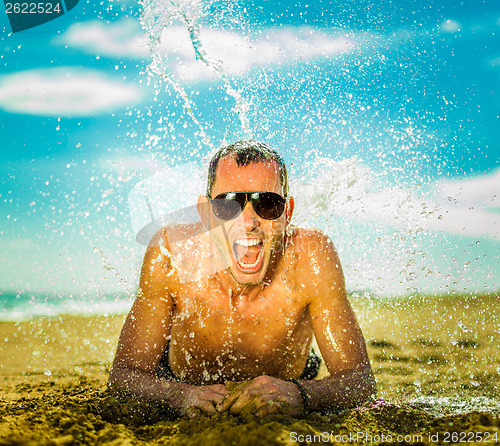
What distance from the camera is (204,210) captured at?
12.0ft

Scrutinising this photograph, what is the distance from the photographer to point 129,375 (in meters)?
3.15

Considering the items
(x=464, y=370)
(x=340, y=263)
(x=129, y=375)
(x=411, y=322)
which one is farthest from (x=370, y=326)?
(x=129, y=375)

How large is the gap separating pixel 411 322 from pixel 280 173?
29.3 feet

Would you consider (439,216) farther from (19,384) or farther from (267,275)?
(19,384)

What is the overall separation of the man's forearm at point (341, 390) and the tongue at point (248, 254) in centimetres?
97

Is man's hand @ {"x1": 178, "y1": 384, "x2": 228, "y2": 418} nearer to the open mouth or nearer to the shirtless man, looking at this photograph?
the shirtless man

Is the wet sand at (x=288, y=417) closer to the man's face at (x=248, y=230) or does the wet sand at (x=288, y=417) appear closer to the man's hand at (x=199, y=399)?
the man's hand at (x=199, y=399)

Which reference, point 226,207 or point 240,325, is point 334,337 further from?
point 226,207

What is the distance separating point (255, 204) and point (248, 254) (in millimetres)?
386

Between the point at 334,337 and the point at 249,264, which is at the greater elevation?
the point at 249,264

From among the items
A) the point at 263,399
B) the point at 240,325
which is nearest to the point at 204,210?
the point at 240,325

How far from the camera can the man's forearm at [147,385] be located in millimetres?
2834

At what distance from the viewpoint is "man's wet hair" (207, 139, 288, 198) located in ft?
11.5

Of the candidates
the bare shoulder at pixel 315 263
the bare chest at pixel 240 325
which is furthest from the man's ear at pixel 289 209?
the bare chest at pixel 240 325
